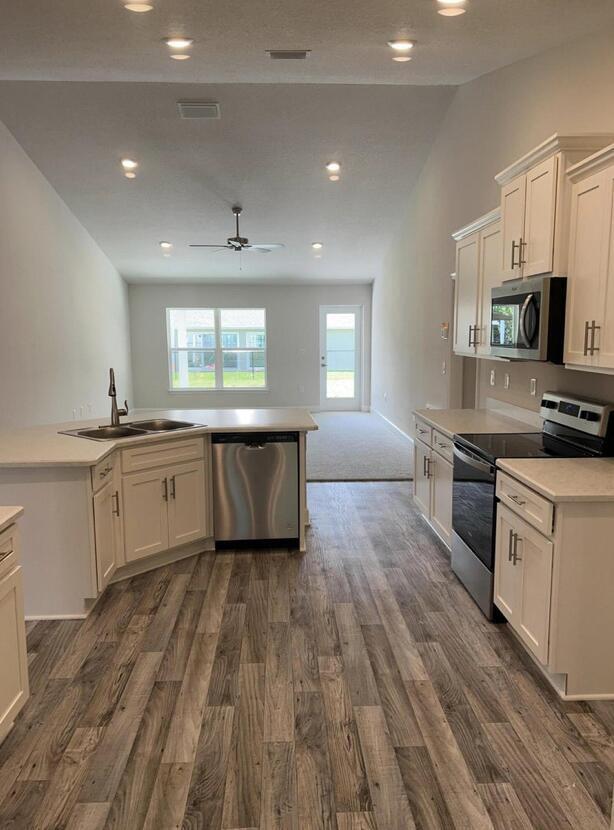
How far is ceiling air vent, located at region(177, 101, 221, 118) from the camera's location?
5082 mm

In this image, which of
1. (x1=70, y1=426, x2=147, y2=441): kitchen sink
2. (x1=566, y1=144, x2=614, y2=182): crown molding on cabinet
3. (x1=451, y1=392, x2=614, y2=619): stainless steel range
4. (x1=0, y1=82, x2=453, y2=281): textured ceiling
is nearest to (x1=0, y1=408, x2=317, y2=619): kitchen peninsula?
(x1=70, y1=426, x2=147, y2=441): kitchen sink

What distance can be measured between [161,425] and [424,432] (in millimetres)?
1855

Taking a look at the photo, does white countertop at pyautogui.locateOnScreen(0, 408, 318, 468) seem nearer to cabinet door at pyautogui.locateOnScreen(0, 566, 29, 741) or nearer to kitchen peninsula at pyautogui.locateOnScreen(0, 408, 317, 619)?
kitchen peninsula at pyautogui.locateOnScreen(0, 408, 317, 619)

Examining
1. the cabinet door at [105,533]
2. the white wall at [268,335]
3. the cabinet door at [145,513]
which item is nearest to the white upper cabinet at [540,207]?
the cabinet door at [145,513]

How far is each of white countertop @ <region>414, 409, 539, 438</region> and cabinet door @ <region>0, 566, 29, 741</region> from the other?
245cm

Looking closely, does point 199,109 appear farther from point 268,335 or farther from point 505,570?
point 268,335

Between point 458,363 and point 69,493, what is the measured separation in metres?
3.90

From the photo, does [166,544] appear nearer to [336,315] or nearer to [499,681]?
[499,681]

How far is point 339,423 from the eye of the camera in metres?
9.65

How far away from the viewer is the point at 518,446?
3.13m

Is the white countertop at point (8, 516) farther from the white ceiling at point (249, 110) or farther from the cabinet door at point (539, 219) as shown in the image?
the cabinet door at point (539, 219)

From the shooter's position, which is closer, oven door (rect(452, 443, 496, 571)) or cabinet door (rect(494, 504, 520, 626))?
cabinet door (rect(494, 504, 520, 626))

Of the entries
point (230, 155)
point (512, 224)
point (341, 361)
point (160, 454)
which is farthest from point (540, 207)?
point (341, 361)

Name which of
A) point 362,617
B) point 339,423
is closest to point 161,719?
point 362,617
